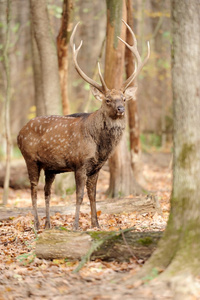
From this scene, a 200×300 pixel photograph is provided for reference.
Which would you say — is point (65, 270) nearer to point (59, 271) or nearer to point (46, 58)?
point (59, 271)

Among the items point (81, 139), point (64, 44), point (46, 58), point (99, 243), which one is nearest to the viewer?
point (99, 243)

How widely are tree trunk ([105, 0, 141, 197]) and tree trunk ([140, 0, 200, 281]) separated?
5.50 metres

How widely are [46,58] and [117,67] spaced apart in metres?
2.60

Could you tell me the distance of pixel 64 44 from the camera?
13.1 meters

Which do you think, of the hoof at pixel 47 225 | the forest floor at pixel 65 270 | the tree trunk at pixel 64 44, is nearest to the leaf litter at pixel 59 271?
the forest floor at pixel 65 270

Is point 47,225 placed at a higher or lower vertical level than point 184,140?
lower

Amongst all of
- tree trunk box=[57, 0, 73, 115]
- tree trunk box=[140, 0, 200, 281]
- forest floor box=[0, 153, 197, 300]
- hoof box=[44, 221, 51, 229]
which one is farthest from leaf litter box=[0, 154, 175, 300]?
tree trunk box=[57, 0, 73, 115]

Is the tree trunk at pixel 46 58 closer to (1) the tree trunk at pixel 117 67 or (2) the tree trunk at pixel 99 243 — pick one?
(1) the tree trunk at pixel 117 67

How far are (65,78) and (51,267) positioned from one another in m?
8.83

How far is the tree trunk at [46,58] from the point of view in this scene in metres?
12.0

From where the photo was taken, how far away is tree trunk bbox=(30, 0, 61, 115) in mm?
12047

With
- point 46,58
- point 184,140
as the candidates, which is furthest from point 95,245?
→ point 46,58

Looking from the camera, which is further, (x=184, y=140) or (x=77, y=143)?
(x=77, y=143)

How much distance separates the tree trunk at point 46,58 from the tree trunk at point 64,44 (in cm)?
82
